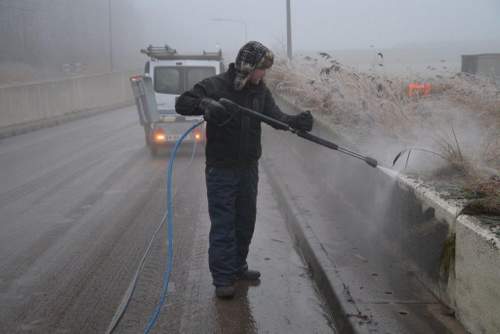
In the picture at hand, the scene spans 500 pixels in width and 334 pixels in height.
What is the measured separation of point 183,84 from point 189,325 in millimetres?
9841

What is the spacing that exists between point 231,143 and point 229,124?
0.16 metres

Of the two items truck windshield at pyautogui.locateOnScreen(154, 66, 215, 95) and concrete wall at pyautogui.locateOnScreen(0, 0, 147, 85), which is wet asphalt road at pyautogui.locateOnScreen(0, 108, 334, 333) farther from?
concrete wall at pyautogui.locateOnScreen(0, 0, 147, 85)

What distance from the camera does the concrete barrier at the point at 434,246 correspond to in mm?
3496

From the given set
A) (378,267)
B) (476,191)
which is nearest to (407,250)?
(378,267)

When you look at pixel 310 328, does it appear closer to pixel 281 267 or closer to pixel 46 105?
pixel 281 267

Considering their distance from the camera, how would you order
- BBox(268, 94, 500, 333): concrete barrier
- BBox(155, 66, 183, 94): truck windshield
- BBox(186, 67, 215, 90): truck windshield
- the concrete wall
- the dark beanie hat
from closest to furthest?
BBox(268, 94, 500, 333): concrete barrier → the dark beanie hat → BBox(155, 66, 183, 94): truck windshield → BBox(186, 67, 215, 90): truck windshield → the concrete wall

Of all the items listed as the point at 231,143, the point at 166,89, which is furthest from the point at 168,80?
the point at 231,143

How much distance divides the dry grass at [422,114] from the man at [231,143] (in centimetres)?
166

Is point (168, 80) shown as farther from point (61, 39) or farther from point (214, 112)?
point (61, 39)

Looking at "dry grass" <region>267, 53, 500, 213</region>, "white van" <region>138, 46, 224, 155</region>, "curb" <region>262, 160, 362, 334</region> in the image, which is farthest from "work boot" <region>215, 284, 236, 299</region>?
"white van" <region>138, 46, 224, 155</region>

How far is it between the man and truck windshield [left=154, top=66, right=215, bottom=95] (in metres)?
8.96

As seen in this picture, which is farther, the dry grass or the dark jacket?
the dry grass

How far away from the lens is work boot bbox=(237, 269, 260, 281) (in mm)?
5242

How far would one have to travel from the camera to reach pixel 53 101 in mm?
23703
